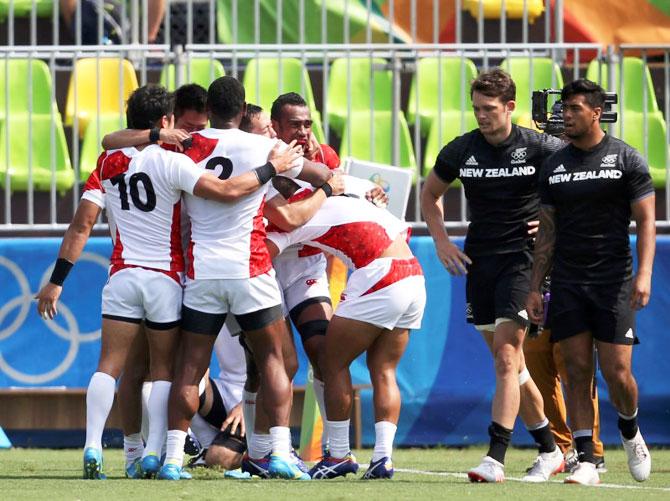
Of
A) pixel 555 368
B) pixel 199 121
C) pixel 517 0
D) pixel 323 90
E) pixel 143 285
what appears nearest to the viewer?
pixel 143 285

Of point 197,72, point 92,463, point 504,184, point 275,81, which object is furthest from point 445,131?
point 92,463

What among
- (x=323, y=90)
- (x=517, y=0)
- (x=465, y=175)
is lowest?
(x=465, y=175)

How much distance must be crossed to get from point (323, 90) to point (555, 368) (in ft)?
11.6

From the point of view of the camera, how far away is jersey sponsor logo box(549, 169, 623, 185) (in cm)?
740

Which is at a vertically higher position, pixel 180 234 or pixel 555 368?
pixel 180 234

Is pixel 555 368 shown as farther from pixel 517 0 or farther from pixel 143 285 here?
pixel 517 0

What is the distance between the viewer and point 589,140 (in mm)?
7480

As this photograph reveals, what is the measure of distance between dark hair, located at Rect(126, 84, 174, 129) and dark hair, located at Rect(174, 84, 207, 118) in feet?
0.35

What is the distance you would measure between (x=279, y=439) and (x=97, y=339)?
3708 mm

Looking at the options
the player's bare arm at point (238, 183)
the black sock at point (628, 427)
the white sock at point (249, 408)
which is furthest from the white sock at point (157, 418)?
the black sock at point (628, 427)

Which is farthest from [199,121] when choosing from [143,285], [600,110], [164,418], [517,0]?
[517,0]

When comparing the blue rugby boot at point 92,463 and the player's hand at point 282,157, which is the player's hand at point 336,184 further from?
the blue rugby boot at point 92,463

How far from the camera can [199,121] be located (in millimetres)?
7855

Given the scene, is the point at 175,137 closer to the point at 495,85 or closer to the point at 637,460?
the point at 495,85
